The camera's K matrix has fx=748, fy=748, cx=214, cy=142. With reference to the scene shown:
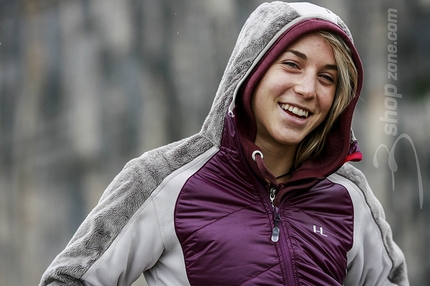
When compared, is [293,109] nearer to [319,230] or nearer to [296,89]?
[296,89]

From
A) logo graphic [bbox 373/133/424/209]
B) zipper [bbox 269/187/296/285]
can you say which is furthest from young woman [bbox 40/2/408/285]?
logo graphic [bbox 373/133/424/209]

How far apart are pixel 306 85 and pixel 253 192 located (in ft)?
0.89

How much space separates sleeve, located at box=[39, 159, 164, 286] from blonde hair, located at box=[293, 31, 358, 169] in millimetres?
417

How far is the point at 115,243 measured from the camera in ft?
5.36

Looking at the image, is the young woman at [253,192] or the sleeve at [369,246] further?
the sleeve at [369,246]

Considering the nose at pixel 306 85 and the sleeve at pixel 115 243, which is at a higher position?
the nose at pixel 306 85

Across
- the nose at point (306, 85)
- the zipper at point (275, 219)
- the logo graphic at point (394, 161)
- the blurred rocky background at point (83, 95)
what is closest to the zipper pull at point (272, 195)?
the zipper at point (275, 219)

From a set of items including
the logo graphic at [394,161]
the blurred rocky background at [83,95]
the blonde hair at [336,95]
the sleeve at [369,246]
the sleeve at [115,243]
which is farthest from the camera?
the logo graphic at [394,161]

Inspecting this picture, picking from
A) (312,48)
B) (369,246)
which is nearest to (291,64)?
(312,48)

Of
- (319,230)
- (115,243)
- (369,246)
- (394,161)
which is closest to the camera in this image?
(115,243)

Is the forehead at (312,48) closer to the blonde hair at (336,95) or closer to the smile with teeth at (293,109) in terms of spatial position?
the blonde hair at (336,95)

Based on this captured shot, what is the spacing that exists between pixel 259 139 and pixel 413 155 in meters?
1.62

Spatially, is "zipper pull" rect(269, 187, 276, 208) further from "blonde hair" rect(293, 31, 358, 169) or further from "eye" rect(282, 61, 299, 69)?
"eye" rect(282, 61, 299, 69)

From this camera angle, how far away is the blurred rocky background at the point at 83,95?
2.89 metres
